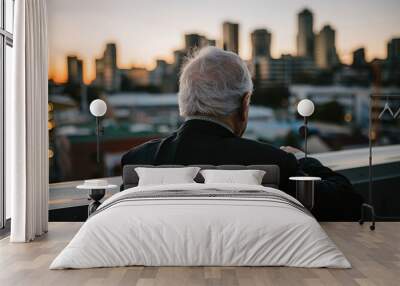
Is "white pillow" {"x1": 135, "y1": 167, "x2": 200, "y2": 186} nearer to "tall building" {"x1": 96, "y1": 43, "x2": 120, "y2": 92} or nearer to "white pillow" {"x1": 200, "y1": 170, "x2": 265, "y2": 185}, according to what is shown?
"white pillow" {"x1": 200, "y1": 170, "x2": 265, "y2": 185}

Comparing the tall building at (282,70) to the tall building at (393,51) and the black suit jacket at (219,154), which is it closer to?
the tall building at (393,51)

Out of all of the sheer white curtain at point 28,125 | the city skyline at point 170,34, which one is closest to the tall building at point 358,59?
the city skyline at point 170,34

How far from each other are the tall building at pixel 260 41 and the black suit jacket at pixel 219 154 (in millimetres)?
1821

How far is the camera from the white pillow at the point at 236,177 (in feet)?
18.5

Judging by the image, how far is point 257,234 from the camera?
4.06 meters

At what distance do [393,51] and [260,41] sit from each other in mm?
1562

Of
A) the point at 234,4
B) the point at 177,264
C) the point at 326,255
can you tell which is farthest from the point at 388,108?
the point at 177,264

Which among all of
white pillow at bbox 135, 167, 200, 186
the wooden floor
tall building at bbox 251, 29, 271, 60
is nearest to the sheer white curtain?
the wooden floor

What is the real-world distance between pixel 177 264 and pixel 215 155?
68.3 inches

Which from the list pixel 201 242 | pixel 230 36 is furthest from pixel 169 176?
pixel 230 36

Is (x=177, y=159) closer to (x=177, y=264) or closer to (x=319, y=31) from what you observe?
(x=177, y=264)

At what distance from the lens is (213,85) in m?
5.30

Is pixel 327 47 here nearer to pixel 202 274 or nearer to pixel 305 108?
pixel 305 108

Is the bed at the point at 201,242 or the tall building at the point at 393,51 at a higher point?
the tall building at the point at 393,51
